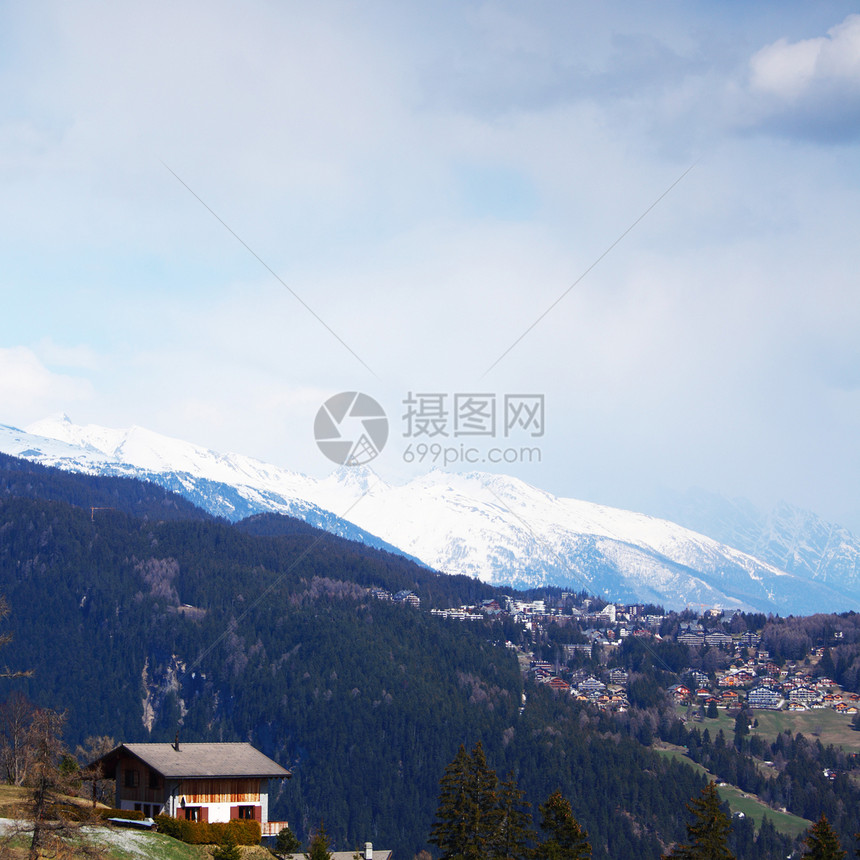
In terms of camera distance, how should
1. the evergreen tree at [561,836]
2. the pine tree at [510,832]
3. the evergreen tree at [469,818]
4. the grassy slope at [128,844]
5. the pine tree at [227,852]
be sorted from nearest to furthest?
the grassy slope at [128,844]
the pine tree at [227,852]
the evergreen tree at [561,836]
the evergreen tree at [469,818]
the pine tree at [510,832]

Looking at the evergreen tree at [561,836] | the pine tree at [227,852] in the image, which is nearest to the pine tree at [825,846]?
the evergreen tree at [561,836]

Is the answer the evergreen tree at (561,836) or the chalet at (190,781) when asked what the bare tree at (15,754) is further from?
the evergreen tree at (561,836)

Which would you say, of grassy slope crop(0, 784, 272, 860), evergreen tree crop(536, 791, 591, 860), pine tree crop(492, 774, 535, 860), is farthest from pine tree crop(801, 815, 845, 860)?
grassy slope crop(0, 784, 272, 860)

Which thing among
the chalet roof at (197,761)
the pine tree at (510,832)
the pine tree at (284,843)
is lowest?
the pine tree at (284,843)

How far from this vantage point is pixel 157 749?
9000 cm

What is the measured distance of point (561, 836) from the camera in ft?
264

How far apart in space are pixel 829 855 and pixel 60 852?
47341 millimetres

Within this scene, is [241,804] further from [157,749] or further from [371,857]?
[371,857]

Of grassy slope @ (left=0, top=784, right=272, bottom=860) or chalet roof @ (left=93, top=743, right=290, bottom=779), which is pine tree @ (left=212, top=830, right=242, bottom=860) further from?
chalet roof @ (left=93, top=743, right=290, bottom=779)

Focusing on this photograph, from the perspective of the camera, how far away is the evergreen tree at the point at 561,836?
79.6 metres

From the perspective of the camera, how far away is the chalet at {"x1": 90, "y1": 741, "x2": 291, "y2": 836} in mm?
85062

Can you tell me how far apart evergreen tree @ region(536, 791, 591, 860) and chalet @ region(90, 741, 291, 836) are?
64.5ft

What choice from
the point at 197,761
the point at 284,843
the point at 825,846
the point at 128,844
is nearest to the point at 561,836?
the point at 825,846

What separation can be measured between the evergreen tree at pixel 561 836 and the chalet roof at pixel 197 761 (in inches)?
774
